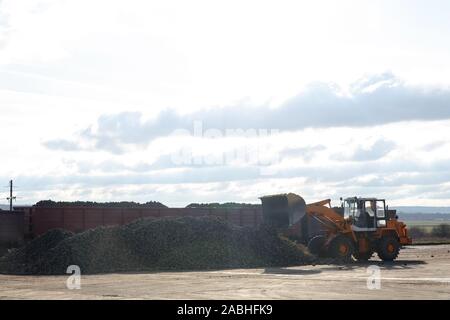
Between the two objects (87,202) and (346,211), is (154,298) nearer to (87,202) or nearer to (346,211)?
(346,211)

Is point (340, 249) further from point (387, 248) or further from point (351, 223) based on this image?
point (387, 248)

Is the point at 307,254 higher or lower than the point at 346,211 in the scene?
lower

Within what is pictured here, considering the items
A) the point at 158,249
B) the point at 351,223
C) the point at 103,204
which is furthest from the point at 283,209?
the point at 103,204

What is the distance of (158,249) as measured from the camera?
30031mm

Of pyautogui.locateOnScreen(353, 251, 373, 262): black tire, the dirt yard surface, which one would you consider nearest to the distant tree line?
pyautogui.locateOnScreen(353, 251, 373, 262): black tire

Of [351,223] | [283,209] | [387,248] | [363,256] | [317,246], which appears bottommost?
[363,256]

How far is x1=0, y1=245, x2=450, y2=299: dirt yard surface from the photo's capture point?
18.0m

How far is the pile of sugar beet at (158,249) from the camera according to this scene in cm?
2848

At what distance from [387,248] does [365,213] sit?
1920 millimetres

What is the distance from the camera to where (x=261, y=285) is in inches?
807

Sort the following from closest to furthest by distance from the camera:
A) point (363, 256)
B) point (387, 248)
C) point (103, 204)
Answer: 1. point (387, 248)
2. point (363, 256)
3. point (103, 204)

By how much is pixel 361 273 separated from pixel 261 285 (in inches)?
238

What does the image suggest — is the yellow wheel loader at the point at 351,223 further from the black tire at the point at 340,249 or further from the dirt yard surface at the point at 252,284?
the dirt yard surface at the point at 252,284
